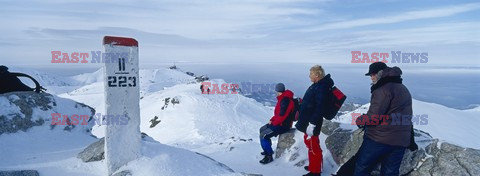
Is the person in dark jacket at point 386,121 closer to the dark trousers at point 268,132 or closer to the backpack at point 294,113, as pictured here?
the backpack at point 294,113

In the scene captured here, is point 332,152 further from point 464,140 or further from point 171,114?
point 171,114

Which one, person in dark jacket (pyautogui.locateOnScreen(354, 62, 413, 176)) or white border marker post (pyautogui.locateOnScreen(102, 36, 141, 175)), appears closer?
person in dark jacket (pyautogui.locateOnScreen(354, 62, 413, 176))

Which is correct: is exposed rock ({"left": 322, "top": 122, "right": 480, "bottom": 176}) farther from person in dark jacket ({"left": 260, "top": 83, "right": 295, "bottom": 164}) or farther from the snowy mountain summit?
person in dark jacket ({"left": 260, "top": 83, "right": 295, "bottom": 164})

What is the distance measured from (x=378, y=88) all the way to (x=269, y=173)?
13.0ft

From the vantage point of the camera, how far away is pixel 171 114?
29.8 meters

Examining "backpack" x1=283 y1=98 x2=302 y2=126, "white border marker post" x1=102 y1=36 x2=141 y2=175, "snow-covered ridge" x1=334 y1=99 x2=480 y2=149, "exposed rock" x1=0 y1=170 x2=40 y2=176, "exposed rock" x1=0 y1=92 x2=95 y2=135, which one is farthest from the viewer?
"snow-covered ridge" x1=334 y1=99 x2=480 y2=149

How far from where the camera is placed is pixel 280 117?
25.5 feet

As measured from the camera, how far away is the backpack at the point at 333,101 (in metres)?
6.31

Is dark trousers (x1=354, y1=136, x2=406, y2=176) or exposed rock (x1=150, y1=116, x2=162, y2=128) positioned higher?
dark trousers (x1=354, y1=136, x2=406, y2=176)

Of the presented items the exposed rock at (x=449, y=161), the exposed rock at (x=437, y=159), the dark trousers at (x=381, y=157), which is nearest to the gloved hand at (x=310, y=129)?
the dark trousers at (x=381, y=157)

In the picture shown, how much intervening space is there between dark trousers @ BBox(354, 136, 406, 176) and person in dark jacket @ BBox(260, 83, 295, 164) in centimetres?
254

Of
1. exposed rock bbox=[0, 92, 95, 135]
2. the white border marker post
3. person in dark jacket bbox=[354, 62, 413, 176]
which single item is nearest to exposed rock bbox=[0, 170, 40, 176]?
the white border marker post

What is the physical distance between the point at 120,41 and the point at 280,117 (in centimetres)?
441

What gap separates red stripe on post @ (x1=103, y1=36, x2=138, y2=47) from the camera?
4906 mm
